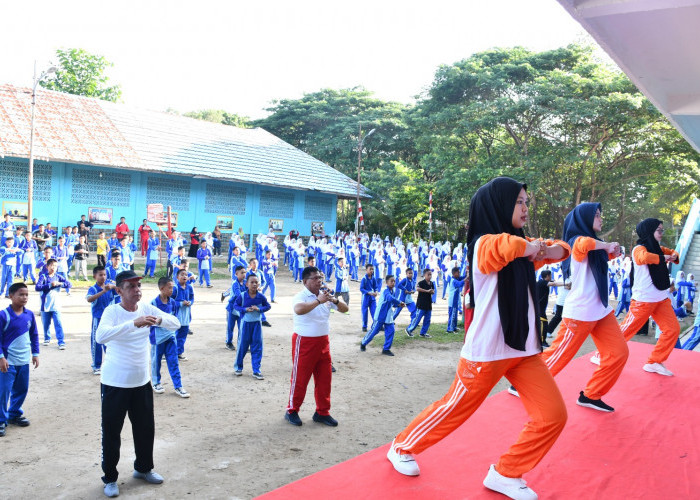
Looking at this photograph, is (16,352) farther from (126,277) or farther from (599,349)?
A: (599,349)

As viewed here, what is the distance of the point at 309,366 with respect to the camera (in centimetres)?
502

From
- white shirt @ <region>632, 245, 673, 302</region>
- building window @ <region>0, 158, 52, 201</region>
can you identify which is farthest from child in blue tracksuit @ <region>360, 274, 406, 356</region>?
building window @ <region>0, 158, 52, 201</region>

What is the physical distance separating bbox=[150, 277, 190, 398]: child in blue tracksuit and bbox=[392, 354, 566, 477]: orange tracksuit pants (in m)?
3.58

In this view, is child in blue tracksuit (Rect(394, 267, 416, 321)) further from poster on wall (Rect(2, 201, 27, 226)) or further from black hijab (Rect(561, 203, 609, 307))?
poster on wall (Rect(2, 201, 27, 226))

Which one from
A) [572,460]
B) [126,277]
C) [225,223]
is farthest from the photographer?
[225,223]

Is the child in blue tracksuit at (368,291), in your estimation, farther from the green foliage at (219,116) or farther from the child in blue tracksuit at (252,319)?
the green foliage at (219,116)

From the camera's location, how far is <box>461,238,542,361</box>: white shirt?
9.46ft

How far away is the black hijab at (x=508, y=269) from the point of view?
9.38 ft

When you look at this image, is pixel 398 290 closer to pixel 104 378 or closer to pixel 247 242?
pixel 104 378

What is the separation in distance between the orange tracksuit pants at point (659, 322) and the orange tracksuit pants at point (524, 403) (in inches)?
121

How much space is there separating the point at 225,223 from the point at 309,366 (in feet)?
61.7

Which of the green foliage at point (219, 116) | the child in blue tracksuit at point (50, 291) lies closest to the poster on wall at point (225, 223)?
the child in blue tracksuit at point (50, 291)

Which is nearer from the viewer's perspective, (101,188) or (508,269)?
(508,269)

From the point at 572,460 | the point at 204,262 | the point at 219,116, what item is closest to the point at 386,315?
the point at 572,460
